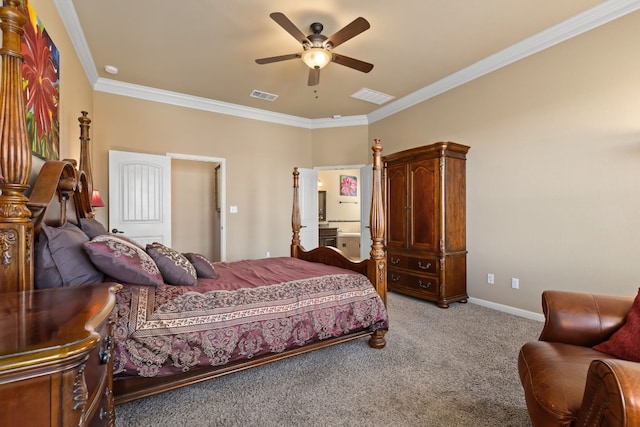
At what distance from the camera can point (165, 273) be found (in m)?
2.01

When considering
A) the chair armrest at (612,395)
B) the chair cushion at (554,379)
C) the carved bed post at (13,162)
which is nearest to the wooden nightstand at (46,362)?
the carved bed post at (13,162)

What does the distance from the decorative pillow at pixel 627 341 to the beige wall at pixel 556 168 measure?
5.63 ft

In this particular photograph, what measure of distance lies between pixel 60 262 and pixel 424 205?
356 centimetres

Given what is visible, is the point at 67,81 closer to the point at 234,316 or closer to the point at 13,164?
the point at 13,164

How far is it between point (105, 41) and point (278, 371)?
370cm

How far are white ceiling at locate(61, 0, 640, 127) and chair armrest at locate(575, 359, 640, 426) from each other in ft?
9.47

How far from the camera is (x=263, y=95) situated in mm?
4660

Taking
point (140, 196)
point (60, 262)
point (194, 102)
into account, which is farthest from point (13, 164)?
point (194, 102)

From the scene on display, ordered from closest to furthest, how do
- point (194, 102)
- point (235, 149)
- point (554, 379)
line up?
point (554, 379) → point (194, 102) → point (235, 149)

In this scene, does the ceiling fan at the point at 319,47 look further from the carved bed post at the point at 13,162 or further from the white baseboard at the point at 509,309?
the white baseboard at the point at 509,309

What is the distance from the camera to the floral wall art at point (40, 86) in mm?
1889

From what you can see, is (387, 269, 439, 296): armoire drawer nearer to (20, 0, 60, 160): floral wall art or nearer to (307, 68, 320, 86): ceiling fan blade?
(307, 68, 320, 86): ceiling fan blade

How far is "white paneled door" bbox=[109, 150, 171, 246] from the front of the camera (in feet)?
13.3

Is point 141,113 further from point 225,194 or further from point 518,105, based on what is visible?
point 518,105
